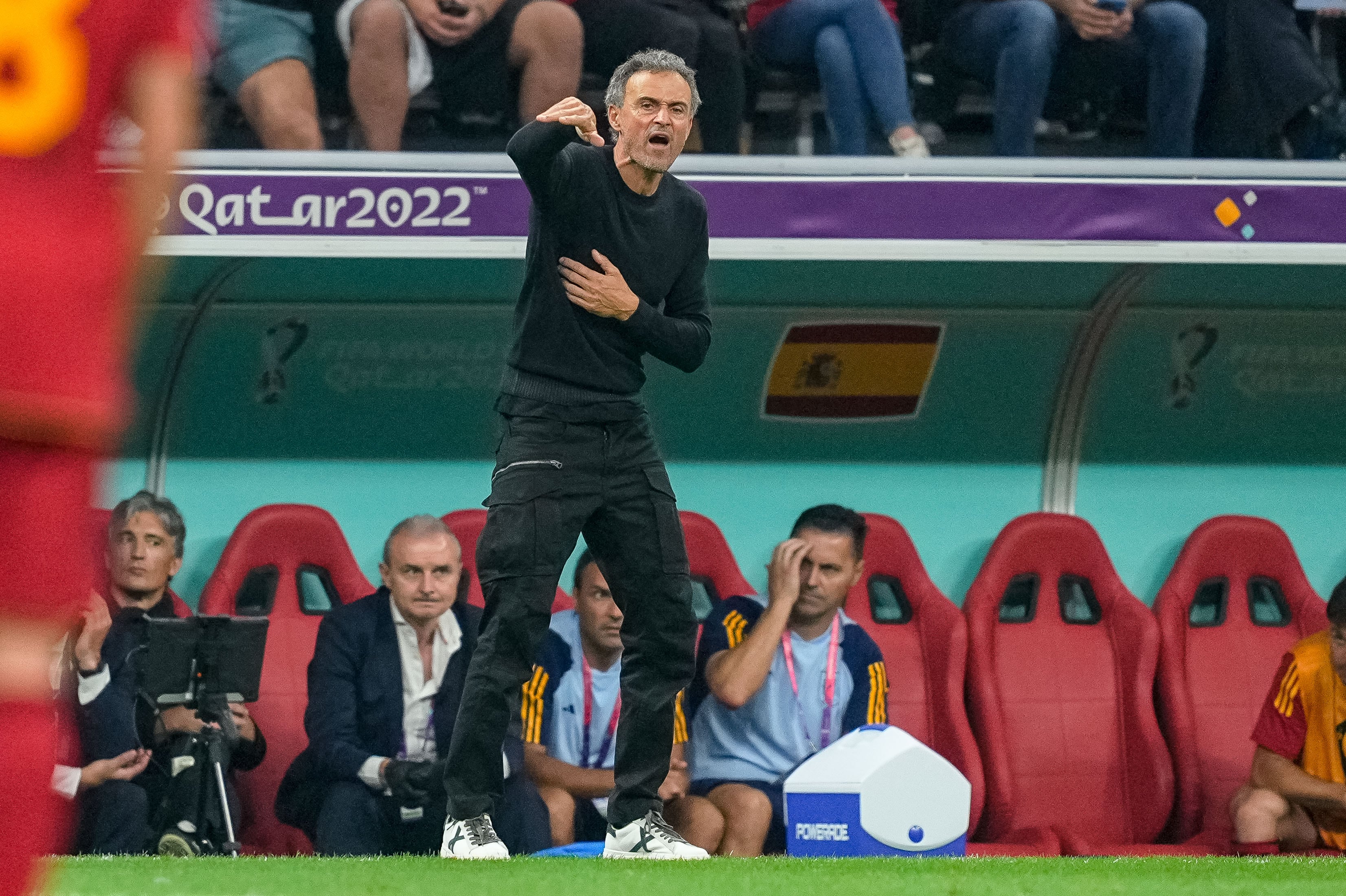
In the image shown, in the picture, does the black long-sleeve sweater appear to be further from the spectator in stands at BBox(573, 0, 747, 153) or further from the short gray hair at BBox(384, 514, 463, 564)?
the spectator in stands at BBox(573, 0, 747, 153)

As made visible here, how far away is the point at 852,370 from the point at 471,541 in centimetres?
151

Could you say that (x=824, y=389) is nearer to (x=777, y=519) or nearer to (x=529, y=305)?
(x=777, y=519)

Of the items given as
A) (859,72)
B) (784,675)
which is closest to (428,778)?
(784,675)

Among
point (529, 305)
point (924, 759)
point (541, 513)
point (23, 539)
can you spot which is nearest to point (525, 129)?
point (529, 305)

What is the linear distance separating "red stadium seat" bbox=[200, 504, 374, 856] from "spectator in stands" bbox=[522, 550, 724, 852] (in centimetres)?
69

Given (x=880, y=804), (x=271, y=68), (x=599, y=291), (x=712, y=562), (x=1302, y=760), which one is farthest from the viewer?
(x=712, y=562)

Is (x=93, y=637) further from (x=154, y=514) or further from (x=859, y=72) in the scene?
(x=859, y=72)

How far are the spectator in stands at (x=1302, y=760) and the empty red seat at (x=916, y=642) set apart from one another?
2.77ft

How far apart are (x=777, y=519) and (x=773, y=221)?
1570 mm

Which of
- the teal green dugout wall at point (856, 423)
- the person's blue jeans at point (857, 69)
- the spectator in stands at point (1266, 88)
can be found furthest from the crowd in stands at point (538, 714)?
the spectator in stands at point (1266, 88)

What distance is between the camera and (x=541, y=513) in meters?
3.64

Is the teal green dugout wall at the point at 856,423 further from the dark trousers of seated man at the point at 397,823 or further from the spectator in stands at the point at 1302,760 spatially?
the dark trousers of seated man at the point at 397,823

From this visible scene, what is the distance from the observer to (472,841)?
11.7ft

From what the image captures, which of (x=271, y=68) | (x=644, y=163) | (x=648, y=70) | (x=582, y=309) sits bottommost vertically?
(x=582, y=309)
